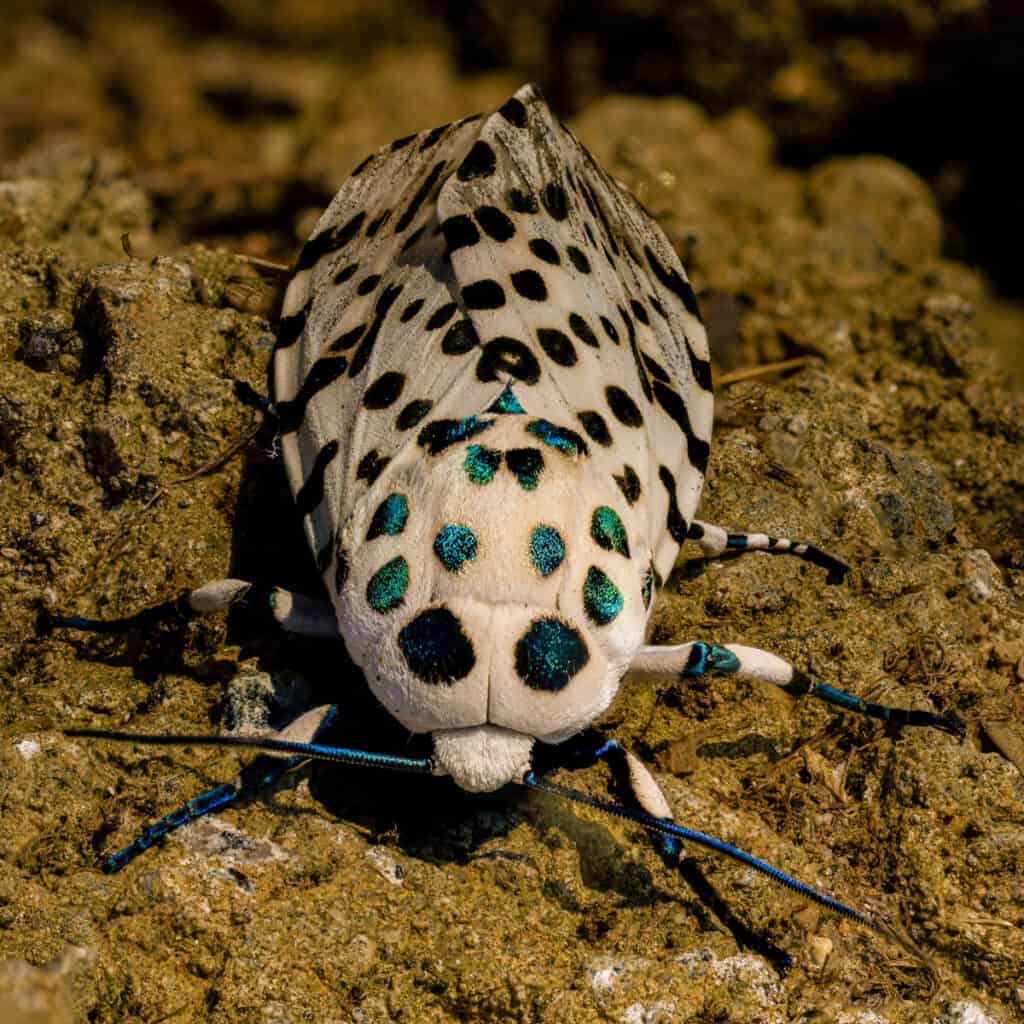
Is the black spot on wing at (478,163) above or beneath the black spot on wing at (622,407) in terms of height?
above

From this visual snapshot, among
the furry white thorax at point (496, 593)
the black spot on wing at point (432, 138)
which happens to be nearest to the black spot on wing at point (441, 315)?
the furry white thorax at point (496, 593)

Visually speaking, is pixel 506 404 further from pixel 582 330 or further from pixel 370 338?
pixel 370 338

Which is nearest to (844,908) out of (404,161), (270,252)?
(404,161)

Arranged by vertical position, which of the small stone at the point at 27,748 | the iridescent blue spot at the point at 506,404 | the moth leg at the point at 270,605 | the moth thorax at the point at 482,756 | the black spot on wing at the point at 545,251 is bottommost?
the small stone at the point at 27,748

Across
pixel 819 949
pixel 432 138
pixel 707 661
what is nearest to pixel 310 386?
pixel 432 138

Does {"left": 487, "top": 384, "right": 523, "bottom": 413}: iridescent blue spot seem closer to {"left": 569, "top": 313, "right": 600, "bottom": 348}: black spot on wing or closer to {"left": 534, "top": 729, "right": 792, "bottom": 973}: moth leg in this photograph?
{"left": 569, "top": 313, "right": 600, "bottom": 348}: black spot on wing

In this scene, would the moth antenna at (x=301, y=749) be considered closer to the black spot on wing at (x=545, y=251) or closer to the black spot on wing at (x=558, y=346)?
the black spot on wing at (x=558, y=346)

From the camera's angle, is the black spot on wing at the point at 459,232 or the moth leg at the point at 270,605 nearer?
the moth leg at the point at 270,605
